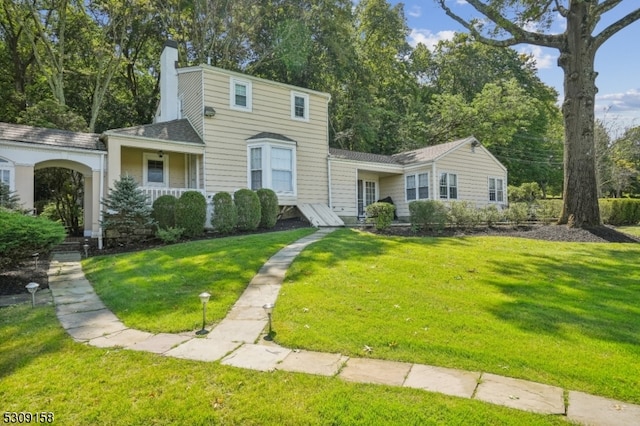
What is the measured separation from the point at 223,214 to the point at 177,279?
544cm

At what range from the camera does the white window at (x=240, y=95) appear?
15.2m

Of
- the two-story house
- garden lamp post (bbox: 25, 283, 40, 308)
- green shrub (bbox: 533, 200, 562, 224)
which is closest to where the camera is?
garden lamp post (bbox: 25, 283, 40, 308)

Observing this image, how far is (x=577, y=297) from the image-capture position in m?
5.74

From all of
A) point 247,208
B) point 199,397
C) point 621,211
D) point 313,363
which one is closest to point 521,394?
point 313,363

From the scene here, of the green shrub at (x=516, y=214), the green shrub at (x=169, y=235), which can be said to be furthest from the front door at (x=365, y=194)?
the green shrub at (x=169, y=235)

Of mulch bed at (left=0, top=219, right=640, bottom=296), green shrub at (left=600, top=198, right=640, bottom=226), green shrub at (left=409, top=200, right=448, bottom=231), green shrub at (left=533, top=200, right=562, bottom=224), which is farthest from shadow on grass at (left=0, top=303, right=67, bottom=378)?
green shrub at (left=600, top=198, right=640, bottom=226)

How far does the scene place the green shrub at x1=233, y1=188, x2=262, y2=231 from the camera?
12.5m

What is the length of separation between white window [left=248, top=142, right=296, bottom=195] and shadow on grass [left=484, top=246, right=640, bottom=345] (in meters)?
9.36

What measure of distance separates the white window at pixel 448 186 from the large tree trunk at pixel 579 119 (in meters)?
6.13

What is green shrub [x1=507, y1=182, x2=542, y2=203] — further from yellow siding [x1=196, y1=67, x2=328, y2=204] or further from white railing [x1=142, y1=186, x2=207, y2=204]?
white railing [x1=142, y1=186, x2=207, y2=204]

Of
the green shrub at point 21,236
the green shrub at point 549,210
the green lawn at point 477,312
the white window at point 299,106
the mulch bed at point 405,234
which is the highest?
the white window at point 299,106

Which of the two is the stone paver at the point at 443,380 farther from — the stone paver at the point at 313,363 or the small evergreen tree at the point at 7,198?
the small evergreen tree at the point at 7,198

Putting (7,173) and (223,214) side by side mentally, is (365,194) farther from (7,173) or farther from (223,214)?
(7,173)

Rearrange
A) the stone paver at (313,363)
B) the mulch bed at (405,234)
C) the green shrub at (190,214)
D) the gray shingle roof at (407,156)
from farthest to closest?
the gray shingle roof at (407,156) → the green shrub at (190,214) → the mulch bed at (405,234) → the stone paver at (313,363)
